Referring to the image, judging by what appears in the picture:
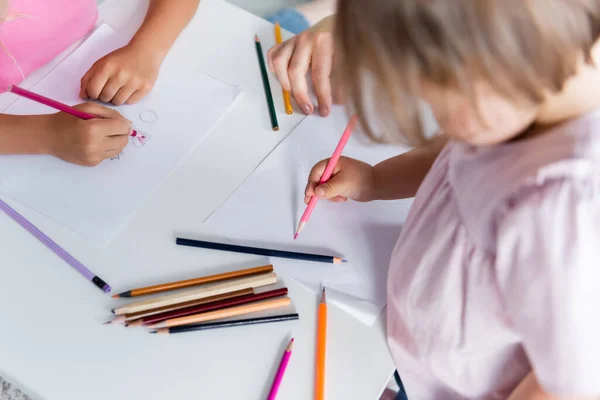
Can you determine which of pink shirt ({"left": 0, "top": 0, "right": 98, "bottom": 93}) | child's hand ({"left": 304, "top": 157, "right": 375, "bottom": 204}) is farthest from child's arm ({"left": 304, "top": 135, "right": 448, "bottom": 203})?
pink shirt ({"left": 0, "top": 0, "right": 98, "bottom": 93})

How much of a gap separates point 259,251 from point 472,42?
0.32 meters

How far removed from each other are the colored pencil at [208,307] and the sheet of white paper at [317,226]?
34mm

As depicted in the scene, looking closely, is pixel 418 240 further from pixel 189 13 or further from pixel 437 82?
pixel 189 13

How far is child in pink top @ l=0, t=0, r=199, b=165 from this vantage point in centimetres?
60

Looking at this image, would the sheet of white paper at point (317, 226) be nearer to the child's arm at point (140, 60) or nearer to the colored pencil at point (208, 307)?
the colored pencil at point (208, 307)

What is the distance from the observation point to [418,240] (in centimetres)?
48

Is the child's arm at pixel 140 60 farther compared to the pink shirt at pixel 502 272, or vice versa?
the child's arm at pixel 140 60

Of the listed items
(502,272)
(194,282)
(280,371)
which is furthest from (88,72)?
(502,272)

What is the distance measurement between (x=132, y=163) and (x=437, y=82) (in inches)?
15.8

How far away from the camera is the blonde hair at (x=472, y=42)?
29cm

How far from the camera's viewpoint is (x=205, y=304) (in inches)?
20.0

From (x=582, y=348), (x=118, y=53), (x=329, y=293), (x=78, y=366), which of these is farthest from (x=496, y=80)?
(x=118, y=53)

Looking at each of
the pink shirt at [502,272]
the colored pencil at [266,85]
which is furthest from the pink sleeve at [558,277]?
the colored pencil at [266,85]

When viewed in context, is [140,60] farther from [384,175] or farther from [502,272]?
[502,272]
